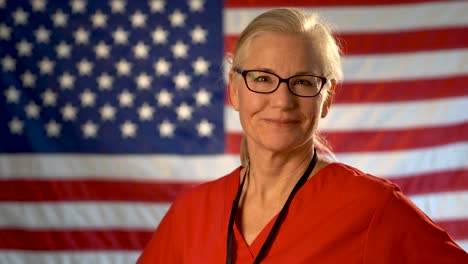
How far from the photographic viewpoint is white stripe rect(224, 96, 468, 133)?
2.70 m

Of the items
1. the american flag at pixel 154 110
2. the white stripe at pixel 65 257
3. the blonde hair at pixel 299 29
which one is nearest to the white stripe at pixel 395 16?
the american flag at pixel 154 110

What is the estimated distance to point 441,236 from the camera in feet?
4.17

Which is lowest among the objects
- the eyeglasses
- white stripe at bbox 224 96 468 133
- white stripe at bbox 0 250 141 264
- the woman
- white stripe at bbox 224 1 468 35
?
white stripe at bbox 0 250 141 264

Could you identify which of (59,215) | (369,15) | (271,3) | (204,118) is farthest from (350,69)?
(59,215)

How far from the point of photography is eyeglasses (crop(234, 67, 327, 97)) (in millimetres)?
1329

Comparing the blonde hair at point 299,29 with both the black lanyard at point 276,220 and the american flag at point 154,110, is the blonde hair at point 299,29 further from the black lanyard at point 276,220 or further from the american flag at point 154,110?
the american flag at point 154,110

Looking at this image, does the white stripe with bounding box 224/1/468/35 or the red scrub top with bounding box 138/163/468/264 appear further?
the white stripe with bounding box 224/1/468/35

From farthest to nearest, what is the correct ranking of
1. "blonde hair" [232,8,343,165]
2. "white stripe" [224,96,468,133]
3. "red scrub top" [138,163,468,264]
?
"white stripe" [224,96,468,133] < "blonde hair" [232,8,343,165] < "red scrub top" [138,163,468,264]

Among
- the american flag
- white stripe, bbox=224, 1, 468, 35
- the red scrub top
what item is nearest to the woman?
the red scrub top

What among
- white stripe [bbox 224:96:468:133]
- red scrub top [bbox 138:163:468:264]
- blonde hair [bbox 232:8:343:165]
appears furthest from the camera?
white stripe [bbox 224:96:468:133]

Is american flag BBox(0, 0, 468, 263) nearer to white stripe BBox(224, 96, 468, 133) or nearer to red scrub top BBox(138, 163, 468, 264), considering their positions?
white stripe BBox(224, 96, 468, 133)

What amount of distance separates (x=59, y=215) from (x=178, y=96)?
26.8 inches

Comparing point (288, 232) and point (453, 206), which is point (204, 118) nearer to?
point (453, 206)

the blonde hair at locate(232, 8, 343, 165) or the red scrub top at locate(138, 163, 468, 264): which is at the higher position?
the blonde hair at locate(232, 8, 343, 165)
